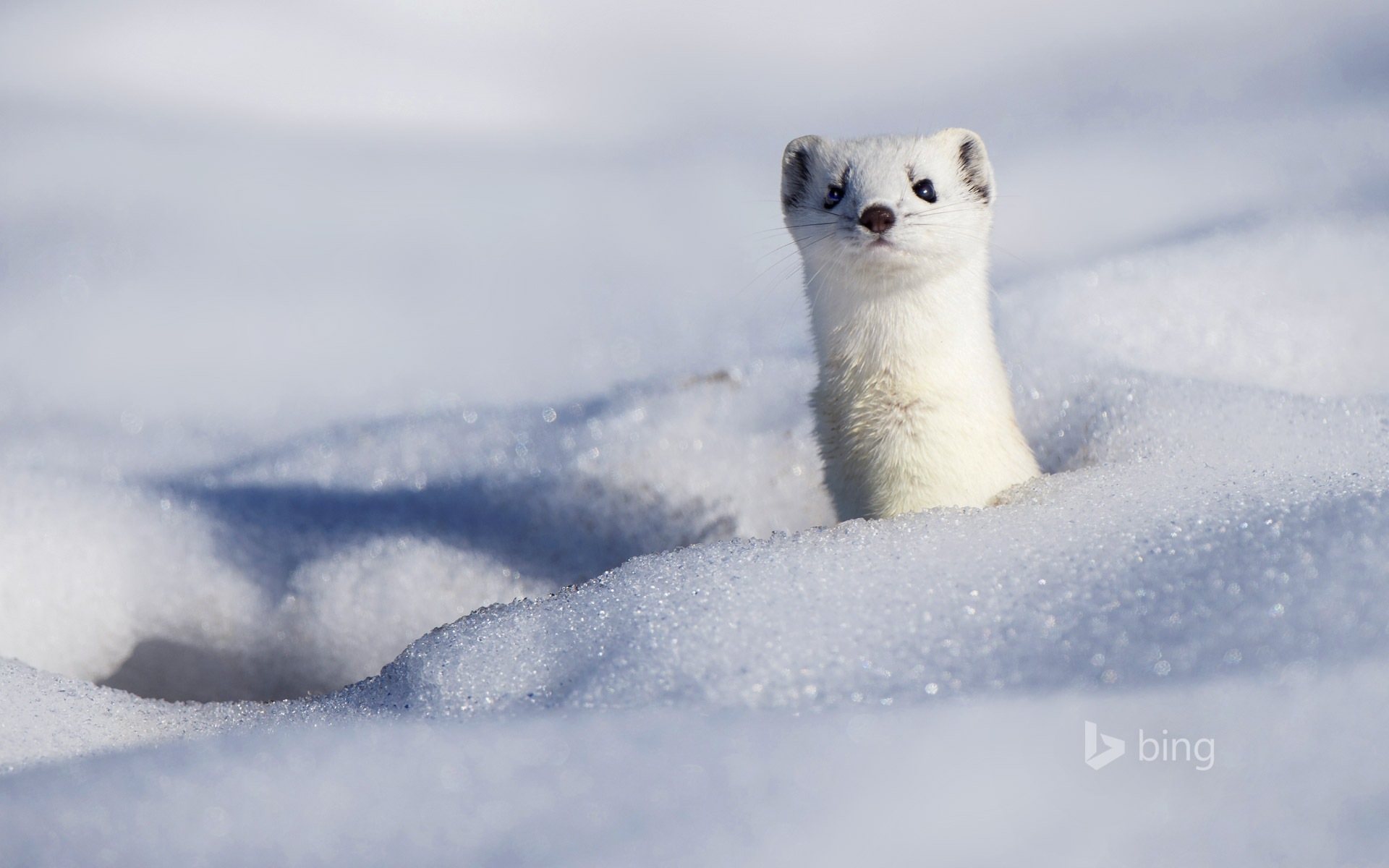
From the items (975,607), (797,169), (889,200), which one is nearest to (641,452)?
(797,169)

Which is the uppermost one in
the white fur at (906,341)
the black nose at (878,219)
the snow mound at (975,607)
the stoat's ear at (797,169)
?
the stoat's ear at (797,169)

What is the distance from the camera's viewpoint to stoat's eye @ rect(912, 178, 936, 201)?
1.86 m

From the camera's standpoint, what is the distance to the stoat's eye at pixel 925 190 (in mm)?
1863

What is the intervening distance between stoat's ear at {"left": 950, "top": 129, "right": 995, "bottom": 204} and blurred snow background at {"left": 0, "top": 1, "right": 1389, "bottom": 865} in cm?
42

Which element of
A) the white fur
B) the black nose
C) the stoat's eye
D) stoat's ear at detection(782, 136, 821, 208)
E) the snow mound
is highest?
stoat's ear at detection(782, 136, 821, 208)

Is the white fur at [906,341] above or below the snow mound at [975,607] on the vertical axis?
above

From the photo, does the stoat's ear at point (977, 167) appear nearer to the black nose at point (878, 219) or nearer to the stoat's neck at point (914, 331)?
the stoat's neck at point (914, 331)

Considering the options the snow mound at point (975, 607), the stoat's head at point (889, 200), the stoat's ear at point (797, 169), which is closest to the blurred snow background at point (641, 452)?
the snow mound at point (975, 607)

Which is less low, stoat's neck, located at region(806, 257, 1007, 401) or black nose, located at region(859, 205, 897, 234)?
black nose, located at region(859, 205, 897, 234)

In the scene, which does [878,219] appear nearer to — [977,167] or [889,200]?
[889,200]

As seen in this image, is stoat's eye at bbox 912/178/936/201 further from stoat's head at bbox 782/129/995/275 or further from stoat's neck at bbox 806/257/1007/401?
stoat's neck at bbox 806/257/1007/401

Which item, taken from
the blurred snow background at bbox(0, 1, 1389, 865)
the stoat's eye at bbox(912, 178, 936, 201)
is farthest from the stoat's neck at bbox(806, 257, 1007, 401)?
the blurred snow background at bbox(0, 1, 1389, 865)

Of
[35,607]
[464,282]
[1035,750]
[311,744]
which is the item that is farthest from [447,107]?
[1035,750]

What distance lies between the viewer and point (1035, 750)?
1.02 metres
